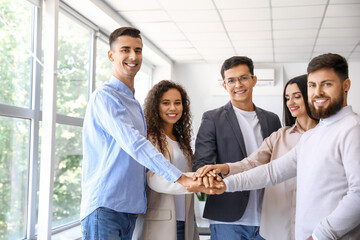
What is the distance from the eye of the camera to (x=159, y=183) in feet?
7.30

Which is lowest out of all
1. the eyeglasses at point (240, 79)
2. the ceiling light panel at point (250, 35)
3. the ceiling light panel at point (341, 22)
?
the eyeglasses at point (240, 79)

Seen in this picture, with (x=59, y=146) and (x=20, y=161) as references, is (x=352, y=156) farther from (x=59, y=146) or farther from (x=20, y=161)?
(x=59, y=146)

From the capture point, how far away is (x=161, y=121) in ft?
8.77

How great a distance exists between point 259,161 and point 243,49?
548cm

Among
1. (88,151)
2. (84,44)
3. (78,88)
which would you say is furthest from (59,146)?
(88,151)

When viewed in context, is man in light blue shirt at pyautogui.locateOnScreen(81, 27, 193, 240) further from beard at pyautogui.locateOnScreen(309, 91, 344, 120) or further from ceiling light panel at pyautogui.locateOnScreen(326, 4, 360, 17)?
ceiling light panel at pyautogui.locateOnScreen(326, 4, 360, 17)

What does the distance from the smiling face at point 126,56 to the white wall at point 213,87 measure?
6.56m

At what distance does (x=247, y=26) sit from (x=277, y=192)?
4.26 metres

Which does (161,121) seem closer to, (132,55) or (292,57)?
(132,55)

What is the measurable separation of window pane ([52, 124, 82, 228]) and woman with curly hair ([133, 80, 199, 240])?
8.30ft

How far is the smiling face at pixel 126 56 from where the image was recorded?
231 cm

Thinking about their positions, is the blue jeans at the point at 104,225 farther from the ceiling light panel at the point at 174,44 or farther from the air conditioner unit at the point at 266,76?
the air conditioner unit at the point at 266,76

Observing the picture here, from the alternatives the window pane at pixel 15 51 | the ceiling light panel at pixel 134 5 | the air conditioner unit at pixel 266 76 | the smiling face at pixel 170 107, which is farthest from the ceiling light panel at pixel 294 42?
the smiling face at pixel 170 107

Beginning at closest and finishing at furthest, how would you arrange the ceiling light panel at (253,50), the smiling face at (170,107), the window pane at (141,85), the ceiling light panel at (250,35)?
1. the smiling face at (170,107)
2. the ceiling light panel at (250,35)
3. the ceiling light panel at (253,50)
4. the window pane at (141,85)
